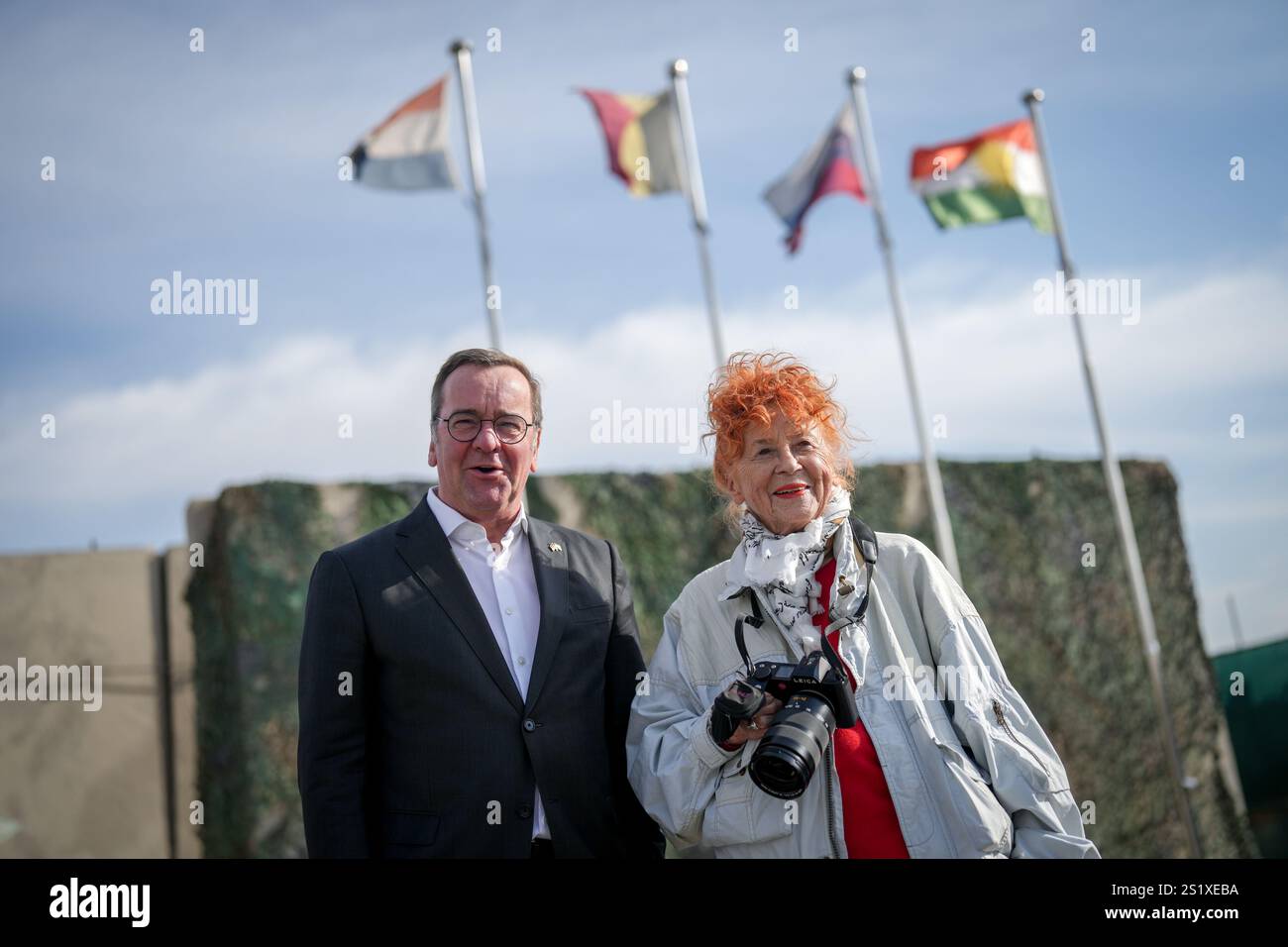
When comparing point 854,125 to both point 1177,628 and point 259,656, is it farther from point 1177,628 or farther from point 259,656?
point 259,656

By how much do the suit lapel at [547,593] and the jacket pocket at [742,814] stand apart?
1.67ft

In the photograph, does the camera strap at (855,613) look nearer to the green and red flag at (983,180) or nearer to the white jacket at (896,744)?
the white jacket at (896,744)

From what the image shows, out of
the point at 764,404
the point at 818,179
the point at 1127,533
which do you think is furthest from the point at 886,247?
the point at 764,404

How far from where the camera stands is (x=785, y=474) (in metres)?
2.75

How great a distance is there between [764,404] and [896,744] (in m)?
0.87

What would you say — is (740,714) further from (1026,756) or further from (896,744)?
(1026,756)

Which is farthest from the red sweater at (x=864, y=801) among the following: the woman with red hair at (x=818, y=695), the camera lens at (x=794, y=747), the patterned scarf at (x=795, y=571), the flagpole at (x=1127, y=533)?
the flagpole at (x=1127, y=533)

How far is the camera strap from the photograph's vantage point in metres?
2.65

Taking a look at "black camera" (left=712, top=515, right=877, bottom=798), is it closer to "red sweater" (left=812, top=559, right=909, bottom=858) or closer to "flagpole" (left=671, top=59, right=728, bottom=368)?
"red sweater" (left=812, top=559, right=909, bottom=858)

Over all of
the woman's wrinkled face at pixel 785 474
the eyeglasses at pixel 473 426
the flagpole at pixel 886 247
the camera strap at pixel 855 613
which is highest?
the flagpole at pixel 886 247

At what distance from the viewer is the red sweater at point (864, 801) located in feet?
8.32

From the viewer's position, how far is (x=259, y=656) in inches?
255

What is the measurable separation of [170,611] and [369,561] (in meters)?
4.61
